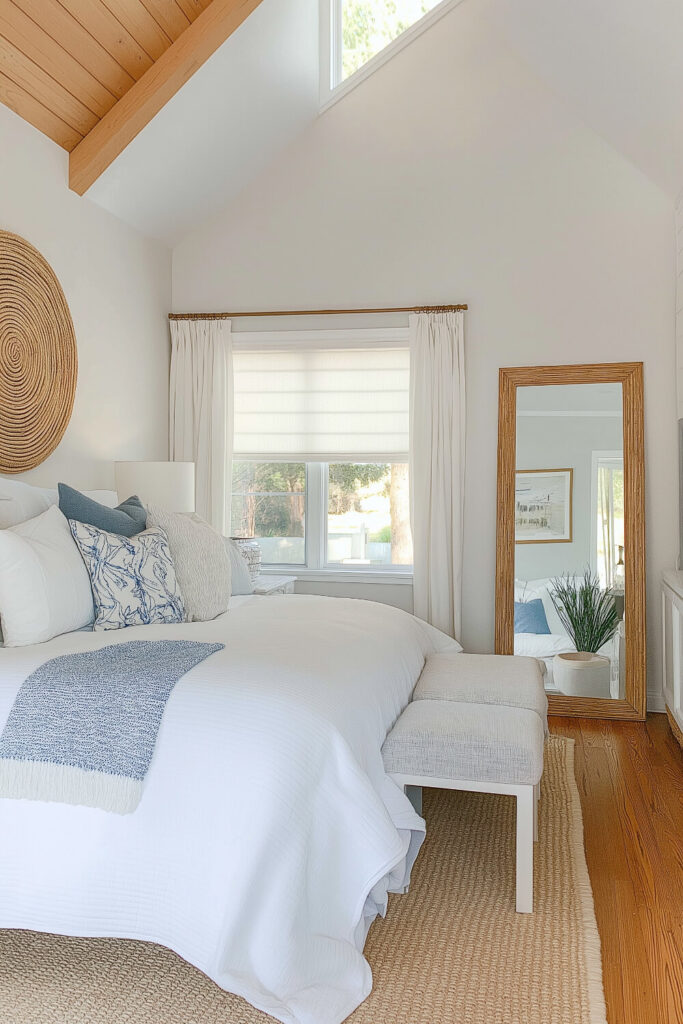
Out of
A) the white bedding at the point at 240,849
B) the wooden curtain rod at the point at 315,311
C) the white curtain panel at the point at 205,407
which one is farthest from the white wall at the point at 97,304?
the white bedding at the point at 240,849

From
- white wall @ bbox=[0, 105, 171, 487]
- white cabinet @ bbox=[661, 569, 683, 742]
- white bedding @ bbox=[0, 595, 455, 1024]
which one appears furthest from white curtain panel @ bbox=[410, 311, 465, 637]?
white bedding @ bbox=[0, 595, 455, 1024]

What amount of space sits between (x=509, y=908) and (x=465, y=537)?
256 cm

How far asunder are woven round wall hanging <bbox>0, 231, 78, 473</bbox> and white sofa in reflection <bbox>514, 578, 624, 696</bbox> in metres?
2.50

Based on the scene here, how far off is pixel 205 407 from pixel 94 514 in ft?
6.89

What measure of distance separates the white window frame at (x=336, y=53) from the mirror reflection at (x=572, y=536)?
2.01 meters

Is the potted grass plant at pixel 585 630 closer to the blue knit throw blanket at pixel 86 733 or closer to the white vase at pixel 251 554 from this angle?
Answer: the white vase at pixel 251 554

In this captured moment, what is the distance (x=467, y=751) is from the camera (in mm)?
2311

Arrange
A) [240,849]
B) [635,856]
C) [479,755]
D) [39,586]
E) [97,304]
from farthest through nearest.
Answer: [97,304], [635,856], [39,586], [479,755], [240,849]

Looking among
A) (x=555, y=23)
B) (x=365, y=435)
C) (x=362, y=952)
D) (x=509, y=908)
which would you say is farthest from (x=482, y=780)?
(x=555, y=23)

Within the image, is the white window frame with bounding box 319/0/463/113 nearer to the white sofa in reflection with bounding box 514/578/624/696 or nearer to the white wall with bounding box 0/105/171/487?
the white wall with bounding box 0/105/171/487

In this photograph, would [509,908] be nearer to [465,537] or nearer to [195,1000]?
[195,1000]

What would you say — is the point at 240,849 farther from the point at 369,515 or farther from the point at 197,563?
the point at 369,515

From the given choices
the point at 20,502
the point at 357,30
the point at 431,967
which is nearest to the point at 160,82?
the point at 357,30

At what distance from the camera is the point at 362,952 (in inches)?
81.7
